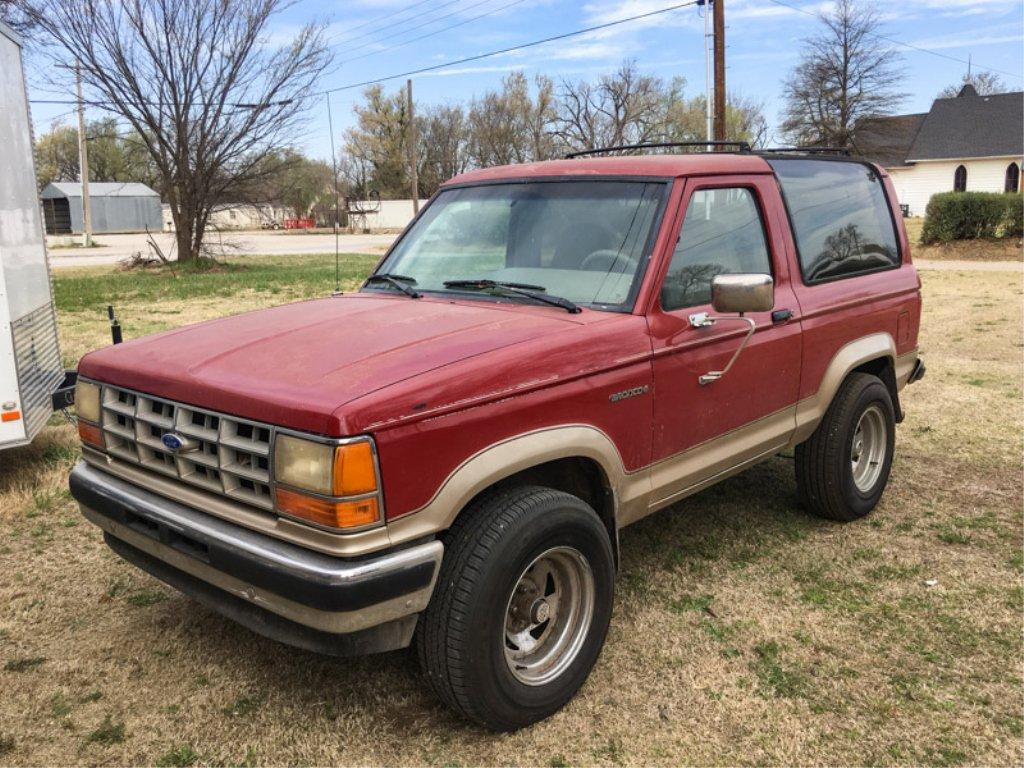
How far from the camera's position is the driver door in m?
3.51

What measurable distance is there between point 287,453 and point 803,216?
119 inches

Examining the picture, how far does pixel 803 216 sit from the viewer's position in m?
4.39

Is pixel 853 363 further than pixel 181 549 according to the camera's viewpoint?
Yes

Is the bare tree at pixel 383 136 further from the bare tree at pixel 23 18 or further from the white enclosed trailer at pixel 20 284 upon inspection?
the white enclosed trailer at pixel 20 284

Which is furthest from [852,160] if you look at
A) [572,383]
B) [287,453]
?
[287,453]

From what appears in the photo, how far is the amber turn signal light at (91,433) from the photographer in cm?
332

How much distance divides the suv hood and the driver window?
57 centimetres

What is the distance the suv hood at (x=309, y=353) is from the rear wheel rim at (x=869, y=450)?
2.51 metres

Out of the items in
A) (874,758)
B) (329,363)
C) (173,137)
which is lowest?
(874,758)

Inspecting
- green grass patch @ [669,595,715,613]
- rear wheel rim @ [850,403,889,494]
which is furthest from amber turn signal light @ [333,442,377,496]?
rear wheel rim @ [850,403,889,494]

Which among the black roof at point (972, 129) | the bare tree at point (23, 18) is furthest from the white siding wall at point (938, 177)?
the bare tree at point (23, 18)

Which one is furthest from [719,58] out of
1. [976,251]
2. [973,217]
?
[976,251]

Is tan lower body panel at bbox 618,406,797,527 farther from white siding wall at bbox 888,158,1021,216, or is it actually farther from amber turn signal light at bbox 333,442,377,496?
white siding wall at bbox 888,158,1021,216

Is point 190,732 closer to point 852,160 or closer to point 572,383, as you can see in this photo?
point 572,383
